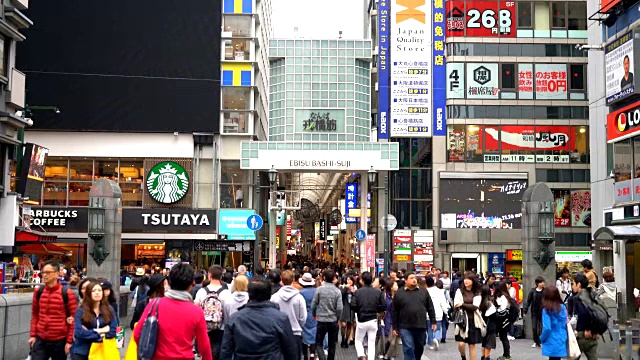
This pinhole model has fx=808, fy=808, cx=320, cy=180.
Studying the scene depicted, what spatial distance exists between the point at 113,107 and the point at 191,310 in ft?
117

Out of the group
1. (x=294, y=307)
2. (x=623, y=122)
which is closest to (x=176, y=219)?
(x=623, y=122)

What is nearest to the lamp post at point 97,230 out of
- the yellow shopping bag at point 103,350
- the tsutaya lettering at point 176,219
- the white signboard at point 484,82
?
the yellow shopping bag at point 103,350

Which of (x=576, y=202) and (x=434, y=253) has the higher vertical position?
(x=576, y=202)

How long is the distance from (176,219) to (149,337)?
34106mm

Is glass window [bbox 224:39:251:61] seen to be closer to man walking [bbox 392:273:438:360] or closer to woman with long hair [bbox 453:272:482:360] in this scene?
woman with long hair [bbox 453:272:482:360]

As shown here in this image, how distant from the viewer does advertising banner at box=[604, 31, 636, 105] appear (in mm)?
30297

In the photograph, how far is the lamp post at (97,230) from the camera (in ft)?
78.8

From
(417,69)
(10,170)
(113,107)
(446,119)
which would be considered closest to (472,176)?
(446,119)

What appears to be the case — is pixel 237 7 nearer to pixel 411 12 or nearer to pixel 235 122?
pixel 235 122

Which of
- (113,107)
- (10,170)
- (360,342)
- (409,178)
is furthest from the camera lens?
(409,178)

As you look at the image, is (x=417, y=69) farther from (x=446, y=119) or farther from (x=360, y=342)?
(x=360, y=342)

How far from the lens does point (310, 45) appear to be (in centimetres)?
5244

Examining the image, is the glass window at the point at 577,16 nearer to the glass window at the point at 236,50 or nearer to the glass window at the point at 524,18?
the glass window at the point at 524,18

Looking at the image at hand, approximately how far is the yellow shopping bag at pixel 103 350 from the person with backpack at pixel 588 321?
723cm
